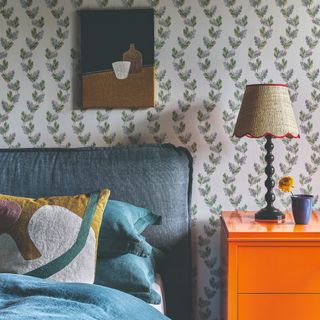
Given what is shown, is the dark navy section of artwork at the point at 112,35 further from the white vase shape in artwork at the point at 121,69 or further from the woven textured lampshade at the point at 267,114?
the woven textured lampshade at the point at 267,114

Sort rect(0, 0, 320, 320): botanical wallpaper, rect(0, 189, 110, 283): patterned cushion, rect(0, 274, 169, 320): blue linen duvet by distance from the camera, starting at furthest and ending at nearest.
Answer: rect(0, 0, 320, 320): botanical wallpaper
rect(0, 189, 110, 283): patterned cushion
rect(0, 274, 169, 320): blue linen duvet

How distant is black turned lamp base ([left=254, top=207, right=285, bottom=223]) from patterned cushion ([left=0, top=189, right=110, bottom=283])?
0.71 metres

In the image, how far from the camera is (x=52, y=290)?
180cm

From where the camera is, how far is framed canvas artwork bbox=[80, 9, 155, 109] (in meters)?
2.83

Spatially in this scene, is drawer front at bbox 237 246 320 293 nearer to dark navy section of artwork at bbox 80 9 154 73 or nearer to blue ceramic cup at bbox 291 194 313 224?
blue ceramic cup at bbox 291 194 313 224

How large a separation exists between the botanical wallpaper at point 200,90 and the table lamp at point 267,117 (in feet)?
1.03

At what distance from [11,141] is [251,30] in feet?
4.18

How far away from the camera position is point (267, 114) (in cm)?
248

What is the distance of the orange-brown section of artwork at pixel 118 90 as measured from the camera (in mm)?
2838

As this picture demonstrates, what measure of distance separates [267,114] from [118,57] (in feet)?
2.61

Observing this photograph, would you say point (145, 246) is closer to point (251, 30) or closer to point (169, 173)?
point (169, 173)

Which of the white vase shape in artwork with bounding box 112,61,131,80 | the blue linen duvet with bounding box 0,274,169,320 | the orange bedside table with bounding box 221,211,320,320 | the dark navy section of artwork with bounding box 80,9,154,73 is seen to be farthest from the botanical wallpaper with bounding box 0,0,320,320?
the blue linen duvet with bounding box 0,274,169,320

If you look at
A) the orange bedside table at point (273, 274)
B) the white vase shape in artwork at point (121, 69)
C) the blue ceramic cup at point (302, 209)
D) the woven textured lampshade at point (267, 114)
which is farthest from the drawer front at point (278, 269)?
the white vase shape in artwork at point (121, 69)

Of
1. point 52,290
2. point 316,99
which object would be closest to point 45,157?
point 52,290
